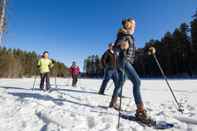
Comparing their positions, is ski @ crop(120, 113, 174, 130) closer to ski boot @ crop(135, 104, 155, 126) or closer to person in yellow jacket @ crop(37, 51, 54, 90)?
ski boot @ crop(135, 104, 155, 126)

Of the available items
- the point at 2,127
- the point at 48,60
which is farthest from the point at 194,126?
the point at 48,60

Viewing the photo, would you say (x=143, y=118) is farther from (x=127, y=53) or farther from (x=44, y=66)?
(x=44, y=66)

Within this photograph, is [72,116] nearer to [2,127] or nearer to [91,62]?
[2,127]

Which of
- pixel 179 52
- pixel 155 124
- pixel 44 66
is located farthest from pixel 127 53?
pixel 179 52

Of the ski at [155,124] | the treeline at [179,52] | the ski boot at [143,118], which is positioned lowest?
the ski at [155,124]

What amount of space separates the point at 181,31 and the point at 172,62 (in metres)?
8.78

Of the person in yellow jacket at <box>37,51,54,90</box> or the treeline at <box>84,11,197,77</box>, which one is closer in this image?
the person in yellow jacket at <box>37,51,54,90</box>

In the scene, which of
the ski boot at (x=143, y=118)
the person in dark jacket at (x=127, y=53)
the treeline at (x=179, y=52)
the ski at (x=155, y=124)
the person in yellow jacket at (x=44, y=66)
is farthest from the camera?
the treeline at (x=179, y=52)

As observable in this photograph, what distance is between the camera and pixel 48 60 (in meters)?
14.1

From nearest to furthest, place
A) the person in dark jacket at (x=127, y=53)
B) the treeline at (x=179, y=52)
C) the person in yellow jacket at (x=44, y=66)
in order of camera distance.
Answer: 1. the person in dark jacket at (x=127, y=53)
2. the person in yellow jacket at (x=44, y=66)
3. the treeline at (x=179, y=52)

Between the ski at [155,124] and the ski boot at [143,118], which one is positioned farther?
the ski boot at [143,118]

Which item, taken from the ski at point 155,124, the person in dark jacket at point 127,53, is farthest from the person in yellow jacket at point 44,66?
the ski at point 155,124

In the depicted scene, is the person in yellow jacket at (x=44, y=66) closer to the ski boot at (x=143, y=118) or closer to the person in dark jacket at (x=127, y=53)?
the person in dark jacket at (x=127, y=53)

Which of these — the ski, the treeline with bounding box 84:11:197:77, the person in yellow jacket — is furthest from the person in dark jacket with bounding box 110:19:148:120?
the treeline with bounding box 84:11:197:77
